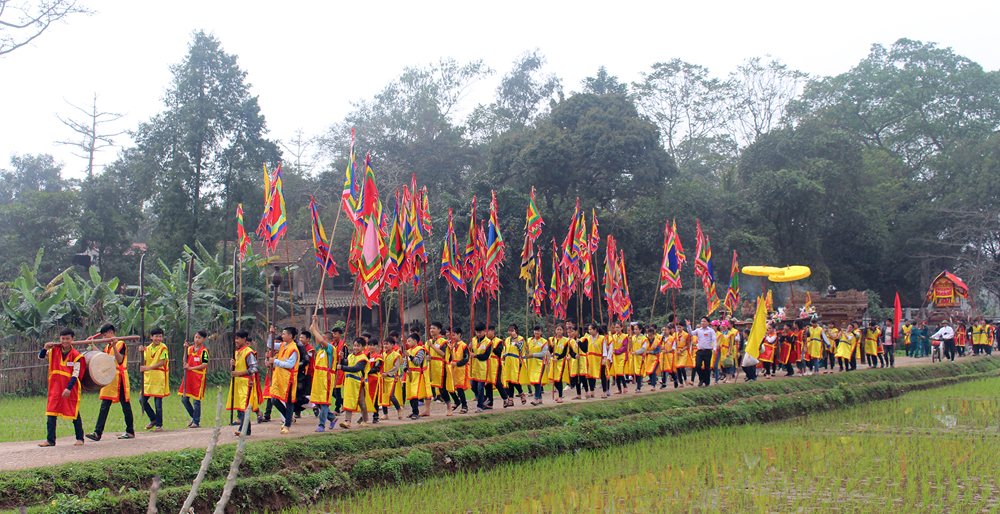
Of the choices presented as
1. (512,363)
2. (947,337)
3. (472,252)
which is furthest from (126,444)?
(947,337)

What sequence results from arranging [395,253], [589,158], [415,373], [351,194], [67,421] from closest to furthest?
1. [415,373]
2. [351,194]
3. [67,421]
4. [395,253]
5. [589,158]

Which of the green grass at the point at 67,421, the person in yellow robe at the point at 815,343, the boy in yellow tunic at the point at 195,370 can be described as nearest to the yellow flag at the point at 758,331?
the person in yellow robe at the point at 815,343

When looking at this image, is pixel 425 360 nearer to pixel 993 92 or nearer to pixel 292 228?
pixel 292 228

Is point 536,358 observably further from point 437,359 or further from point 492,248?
point 492,248

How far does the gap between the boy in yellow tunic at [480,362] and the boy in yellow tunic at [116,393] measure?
17.7 ft

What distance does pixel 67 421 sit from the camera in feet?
44.2

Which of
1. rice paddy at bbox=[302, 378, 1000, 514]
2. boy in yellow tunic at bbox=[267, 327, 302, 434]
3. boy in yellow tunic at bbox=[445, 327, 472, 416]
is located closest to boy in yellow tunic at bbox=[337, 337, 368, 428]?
boy in yellow tunic at bbox=[267, 327, 302, 434]

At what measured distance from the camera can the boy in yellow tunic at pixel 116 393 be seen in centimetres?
994

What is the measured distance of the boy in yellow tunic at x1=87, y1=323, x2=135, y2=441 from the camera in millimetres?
9938

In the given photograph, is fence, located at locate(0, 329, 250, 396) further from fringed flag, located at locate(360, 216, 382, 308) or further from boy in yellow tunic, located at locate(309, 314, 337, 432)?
boy in yellow tunic, located at locate(309, 314, 337, 432)

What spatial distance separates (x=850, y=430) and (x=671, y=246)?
881cm

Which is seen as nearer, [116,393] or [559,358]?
[116,393]

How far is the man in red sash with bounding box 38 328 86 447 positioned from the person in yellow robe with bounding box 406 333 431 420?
466cm

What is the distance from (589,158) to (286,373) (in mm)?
23759
